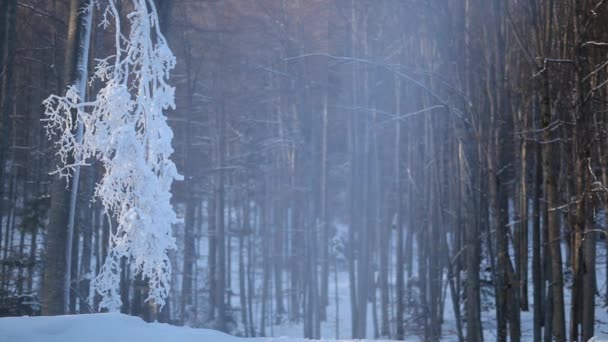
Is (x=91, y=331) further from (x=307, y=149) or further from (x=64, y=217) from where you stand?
(x=307, y=149)

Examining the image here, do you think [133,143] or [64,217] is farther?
[64,217]

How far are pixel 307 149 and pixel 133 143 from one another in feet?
43.1

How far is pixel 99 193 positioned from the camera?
10.0 meters

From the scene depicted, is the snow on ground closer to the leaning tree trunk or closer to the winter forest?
the winter forest

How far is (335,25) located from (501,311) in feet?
42.6

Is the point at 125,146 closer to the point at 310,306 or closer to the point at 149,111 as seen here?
the point at 149,111

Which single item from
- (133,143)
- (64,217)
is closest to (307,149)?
(64,217)

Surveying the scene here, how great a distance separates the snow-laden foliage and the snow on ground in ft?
12.9

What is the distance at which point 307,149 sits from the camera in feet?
74.4

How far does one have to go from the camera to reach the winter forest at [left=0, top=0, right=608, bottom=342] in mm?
10297

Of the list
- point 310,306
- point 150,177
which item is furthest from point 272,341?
point 310,306

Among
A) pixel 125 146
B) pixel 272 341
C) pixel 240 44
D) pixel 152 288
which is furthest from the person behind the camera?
pixel 240 44

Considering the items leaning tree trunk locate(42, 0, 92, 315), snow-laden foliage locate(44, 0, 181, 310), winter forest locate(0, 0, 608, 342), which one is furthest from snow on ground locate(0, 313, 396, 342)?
leaning tree trunk locate(42, 0, 92, 315)

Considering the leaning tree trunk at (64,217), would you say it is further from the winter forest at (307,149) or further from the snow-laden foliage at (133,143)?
the snow-laden foliage at (133,143)
